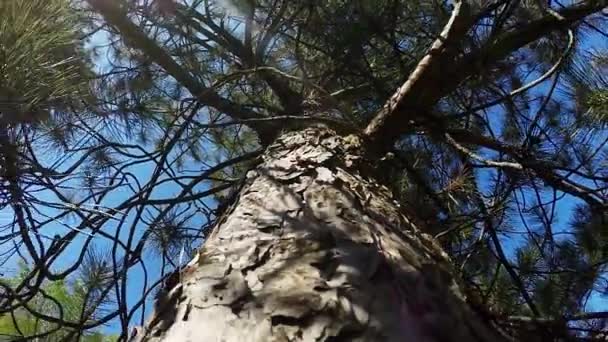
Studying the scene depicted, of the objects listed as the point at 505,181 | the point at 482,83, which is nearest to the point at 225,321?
the point at 482,83

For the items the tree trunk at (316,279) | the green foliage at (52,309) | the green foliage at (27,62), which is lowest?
the tree trunk at (316,279)

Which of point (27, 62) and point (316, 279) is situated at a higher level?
point (27, 62)

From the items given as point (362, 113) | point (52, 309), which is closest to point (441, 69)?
point (362, 113)

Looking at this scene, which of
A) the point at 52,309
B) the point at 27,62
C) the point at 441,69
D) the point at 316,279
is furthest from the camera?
the point at 52,309

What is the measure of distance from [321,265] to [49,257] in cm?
124

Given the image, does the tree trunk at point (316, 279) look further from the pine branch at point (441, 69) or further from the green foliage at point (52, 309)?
the green foliage at point (52, 309)

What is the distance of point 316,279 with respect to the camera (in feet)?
2.91

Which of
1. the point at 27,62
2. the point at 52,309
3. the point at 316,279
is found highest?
the point at 52,309

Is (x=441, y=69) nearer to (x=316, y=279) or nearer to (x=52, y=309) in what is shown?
(x=316, y=279)

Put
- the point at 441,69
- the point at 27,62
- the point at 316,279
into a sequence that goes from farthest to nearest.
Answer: the point at 441,69 < the point at 27,62 < the point at 316,279

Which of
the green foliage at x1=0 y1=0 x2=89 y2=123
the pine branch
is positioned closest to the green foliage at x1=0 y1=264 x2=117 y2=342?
the green foliage at x1=0 y1=0 x2=89 y2=123

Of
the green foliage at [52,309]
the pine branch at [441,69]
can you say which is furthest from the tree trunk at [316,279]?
the green foliage at [52,309]

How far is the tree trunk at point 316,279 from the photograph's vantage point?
30.9 inches

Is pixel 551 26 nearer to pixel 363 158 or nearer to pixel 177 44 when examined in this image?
pixel 363 158
